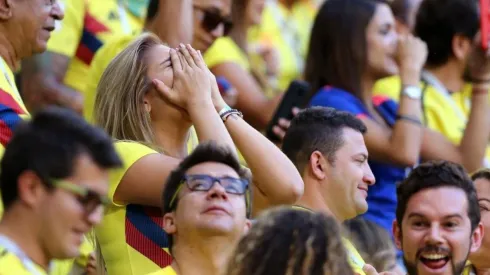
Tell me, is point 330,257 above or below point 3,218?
above

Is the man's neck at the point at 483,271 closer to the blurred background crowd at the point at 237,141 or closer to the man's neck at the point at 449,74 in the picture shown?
the blurred background crowd at the point at 237,141

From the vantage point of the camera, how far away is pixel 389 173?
634cm

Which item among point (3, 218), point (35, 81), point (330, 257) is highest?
point (330, 257)

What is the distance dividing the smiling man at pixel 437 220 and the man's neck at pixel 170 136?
0.98 m

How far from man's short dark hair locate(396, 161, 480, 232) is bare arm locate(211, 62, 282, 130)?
1431 mm

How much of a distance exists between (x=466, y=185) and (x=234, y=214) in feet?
4.53

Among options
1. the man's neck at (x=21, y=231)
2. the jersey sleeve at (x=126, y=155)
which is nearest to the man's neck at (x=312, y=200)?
the jersey sleeve at (x=126, y=155)

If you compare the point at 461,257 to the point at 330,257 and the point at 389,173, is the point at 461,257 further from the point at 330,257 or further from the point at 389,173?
the point at 330,257

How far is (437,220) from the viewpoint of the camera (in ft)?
16.5

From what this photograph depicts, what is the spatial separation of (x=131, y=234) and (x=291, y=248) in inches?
57.4

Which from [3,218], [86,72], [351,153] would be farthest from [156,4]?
[3,218]

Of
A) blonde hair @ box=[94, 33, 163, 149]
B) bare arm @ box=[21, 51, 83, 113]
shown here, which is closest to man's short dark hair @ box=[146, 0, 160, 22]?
bare arm @ box=[21, 51, 83, 113]

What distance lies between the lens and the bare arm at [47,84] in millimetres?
6031

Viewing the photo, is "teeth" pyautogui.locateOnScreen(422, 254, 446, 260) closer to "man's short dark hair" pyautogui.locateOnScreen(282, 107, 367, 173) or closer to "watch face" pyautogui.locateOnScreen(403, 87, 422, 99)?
"man's short dark hair" pyautogui.locateOnScreen(282, 107, 367, 173)
